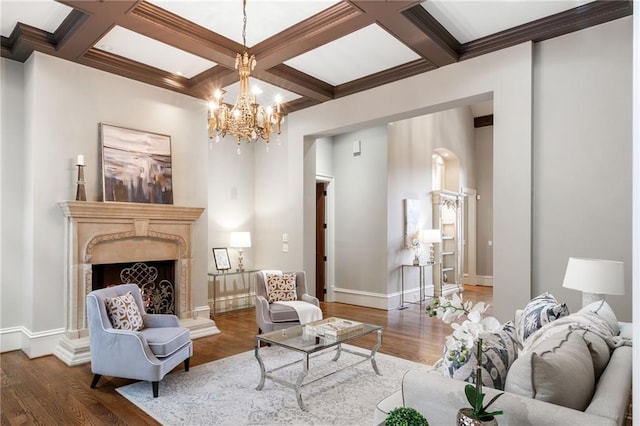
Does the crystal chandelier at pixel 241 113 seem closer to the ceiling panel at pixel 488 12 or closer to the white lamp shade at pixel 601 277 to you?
the ceiling panel at pixel 488 12

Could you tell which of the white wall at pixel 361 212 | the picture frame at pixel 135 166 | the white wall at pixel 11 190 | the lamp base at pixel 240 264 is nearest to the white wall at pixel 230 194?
the lamp base at pixel 240 264

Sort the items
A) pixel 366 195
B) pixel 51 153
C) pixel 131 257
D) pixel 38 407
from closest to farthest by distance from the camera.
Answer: pixel 38 407 < pixel 51 153 < pixel 131 257 < pixel 366 195

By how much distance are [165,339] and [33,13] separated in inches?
132

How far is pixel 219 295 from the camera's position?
646 cm

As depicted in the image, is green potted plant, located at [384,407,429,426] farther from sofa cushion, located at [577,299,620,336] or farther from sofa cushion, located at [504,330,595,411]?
sofa cushion, located at [577,299,620,336]

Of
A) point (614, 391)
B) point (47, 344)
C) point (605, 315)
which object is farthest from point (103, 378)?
point (605, 315)

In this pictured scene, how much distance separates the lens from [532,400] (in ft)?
4.93

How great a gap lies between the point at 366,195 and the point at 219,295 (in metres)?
3.12

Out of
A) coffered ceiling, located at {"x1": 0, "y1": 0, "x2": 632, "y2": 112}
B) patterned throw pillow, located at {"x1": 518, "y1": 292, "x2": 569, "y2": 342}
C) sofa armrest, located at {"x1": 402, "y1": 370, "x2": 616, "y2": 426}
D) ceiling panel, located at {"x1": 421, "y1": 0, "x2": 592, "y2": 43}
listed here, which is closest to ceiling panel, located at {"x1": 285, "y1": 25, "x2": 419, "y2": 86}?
coffered ceiling, located at {"x1": 0, "y1": 0, "x2": 632, "y2": 112}

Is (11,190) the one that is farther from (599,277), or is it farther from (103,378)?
(599,277)

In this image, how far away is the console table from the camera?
6332mm

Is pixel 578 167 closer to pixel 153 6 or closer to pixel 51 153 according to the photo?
pixel 153 6

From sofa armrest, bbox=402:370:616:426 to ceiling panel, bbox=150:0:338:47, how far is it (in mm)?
3233

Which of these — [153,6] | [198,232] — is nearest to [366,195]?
[198,232]
